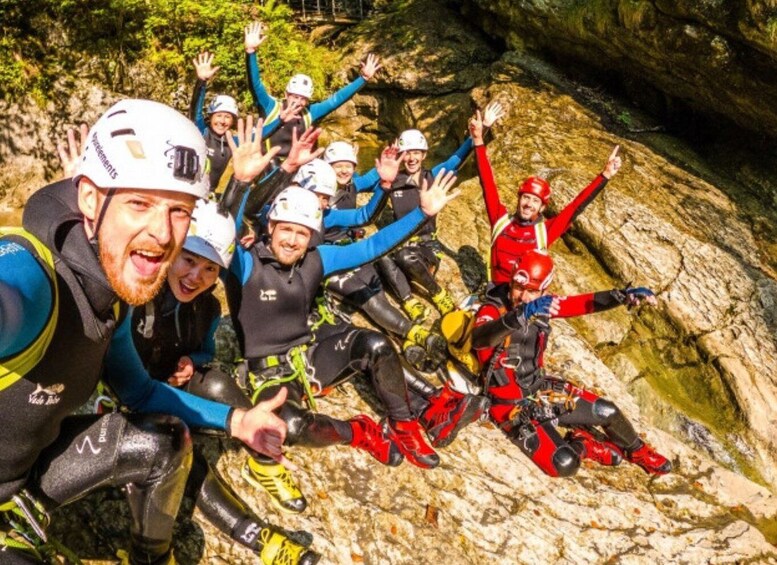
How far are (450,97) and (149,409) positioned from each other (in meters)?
13.2

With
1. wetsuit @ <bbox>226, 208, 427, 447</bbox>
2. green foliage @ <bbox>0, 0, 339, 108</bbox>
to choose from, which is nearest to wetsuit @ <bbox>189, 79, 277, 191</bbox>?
wetsuit @ <bbox>226, 208, 427, 447</bbox>

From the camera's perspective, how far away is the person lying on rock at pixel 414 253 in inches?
Answer: 312

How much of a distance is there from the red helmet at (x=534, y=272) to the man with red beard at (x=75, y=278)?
A: 11.5 feet

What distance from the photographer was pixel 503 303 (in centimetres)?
634

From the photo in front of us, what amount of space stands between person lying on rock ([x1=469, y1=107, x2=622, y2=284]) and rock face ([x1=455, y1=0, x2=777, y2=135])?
3.68 metres

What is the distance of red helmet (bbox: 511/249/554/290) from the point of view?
5.81m

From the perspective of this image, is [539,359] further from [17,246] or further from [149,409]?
[17,246]

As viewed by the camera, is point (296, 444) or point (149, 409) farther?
point (296, 444)

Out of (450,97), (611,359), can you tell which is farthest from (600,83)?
(611,359)

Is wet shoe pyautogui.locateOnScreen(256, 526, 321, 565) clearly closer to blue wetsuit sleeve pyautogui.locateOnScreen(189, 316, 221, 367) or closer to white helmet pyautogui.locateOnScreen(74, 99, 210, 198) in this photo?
blue wetsuit sleeve pyautogui.locateOnScreen(189, 316, 221, 367)

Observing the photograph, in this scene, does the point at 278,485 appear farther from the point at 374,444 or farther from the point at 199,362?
the point at 199,362

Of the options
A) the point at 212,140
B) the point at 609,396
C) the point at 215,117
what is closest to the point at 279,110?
the point at 215,117

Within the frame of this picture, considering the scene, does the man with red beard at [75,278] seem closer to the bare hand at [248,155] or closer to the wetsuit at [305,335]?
the wetsuit at [305,335]

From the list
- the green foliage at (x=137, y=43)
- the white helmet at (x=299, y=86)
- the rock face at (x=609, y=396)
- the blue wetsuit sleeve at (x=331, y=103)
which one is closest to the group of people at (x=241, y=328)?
the rock face at (x=609, y=396)
